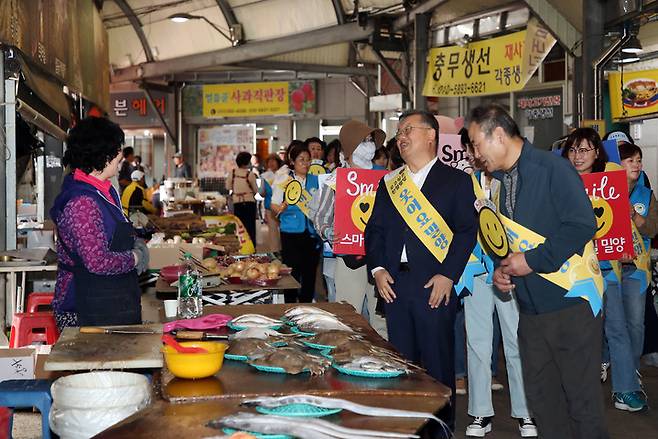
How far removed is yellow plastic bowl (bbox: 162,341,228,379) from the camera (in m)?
3.25

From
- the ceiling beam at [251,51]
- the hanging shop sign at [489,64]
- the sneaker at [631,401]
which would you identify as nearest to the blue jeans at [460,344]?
the sneaker at [631,401]

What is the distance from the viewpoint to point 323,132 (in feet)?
90.7

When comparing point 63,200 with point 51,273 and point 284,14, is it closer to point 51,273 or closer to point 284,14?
point 51,273

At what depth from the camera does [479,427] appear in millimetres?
6098

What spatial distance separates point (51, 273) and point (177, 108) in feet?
69.6

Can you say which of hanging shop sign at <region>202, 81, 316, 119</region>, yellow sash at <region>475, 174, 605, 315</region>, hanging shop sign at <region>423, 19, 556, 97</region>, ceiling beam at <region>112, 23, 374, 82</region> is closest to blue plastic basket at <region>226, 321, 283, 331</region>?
yellow sash at <region>475, 174, 605, 315</region>

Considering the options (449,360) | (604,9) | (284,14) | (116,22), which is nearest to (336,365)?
(449,360)

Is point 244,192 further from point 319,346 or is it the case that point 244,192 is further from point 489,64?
point 319,346

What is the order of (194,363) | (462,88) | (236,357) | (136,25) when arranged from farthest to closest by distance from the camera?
(136,25)
(462,88)
(236,357)
(194,363)

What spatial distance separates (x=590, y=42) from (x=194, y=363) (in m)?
8.13

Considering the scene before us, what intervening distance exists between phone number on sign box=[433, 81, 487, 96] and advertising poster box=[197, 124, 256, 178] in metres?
15.2

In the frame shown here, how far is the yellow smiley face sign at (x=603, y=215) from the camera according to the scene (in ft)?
20.9

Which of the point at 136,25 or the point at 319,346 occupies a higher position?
the point at 136,25

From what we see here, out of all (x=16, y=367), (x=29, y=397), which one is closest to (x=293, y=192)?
(x=16, y=367)
